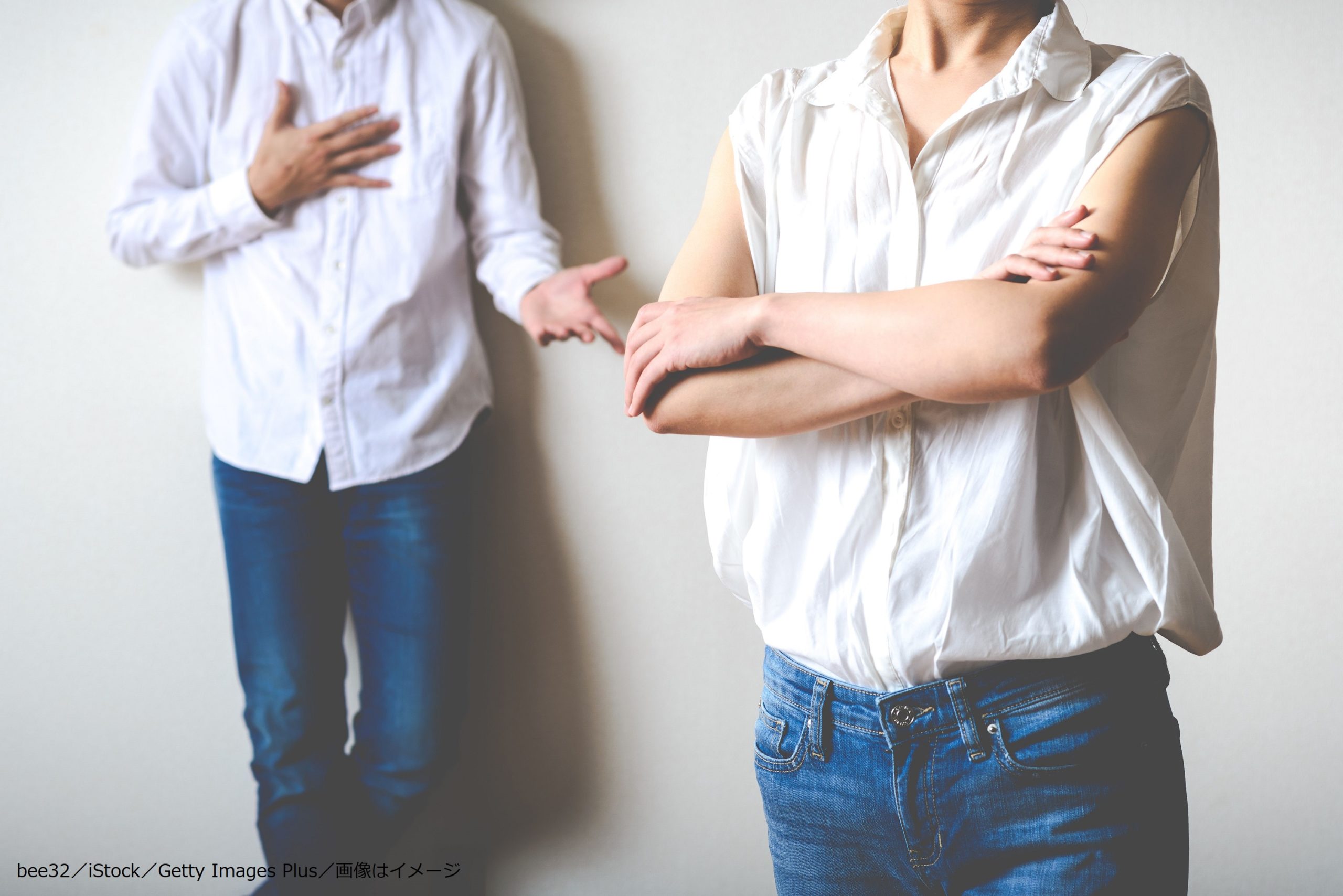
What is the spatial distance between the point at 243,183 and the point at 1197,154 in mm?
1339

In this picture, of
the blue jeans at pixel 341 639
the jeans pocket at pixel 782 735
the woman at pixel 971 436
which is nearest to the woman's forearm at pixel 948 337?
Result: the woman at pixel 971 436

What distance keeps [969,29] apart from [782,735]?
2.25ft

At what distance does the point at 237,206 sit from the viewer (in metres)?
1.49

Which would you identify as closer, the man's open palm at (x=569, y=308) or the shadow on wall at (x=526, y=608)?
the man's open palm at (x=569, y=308)

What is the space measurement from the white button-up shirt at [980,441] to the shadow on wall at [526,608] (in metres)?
0.88

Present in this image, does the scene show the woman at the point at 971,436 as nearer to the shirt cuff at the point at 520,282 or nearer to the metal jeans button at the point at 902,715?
the metal jeans button at the point at 902,715

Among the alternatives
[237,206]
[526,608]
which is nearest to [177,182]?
[237,206]

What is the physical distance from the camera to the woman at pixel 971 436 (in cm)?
77

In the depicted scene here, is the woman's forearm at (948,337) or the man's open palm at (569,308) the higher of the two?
the woman's forearm at (948,337)

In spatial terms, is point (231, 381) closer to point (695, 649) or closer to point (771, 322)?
point (695, 649)

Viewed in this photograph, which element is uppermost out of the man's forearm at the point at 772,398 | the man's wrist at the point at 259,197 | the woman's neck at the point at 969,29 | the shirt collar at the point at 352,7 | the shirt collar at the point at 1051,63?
the shirt collar at the point at 352,7

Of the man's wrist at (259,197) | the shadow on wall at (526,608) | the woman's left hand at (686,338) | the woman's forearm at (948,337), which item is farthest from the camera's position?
the shadow on wall at (526,608)

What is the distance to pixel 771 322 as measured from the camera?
81 centimetres

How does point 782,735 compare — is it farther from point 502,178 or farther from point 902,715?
point 502,178
